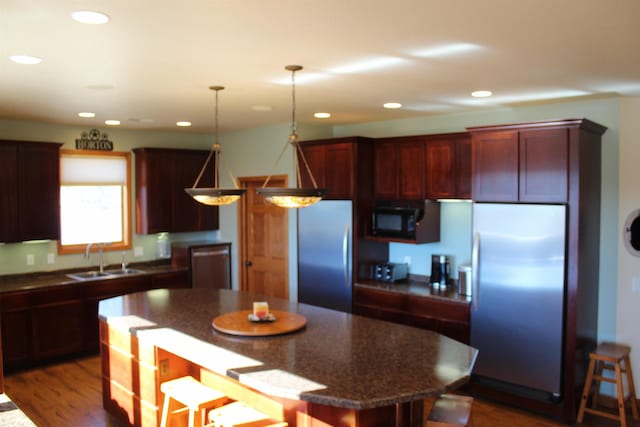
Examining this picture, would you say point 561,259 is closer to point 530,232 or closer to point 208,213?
point 530,232

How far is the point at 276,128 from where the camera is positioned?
631cm

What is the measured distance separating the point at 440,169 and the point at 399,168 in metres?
0.46

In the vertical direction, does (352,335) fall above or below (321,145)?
below

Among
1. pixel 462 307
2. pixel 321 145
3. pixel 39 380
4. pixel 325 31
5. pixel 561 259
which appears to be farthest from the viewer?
pixel 321 145

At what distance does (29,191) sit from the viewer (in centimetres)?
556

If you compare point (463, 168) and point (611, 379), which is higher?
point (463, 168)

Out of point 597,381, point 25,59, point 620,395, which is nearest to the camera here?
point 25,59

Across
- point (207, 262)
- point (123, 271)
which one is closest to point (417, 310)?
point (207, 262)

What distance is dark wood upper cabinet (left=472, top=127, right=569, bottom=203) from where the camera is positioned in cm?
402

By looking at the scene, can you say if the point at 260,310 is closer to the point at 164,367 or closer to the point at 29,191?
the point at 164,367

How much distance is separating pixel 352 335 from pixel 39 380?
3424 millimetres

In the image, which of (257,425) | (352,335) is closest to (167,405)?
(257,425)

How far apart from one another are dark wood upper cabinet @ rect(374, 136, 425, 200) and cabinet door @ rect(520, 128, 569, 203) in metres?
1.15

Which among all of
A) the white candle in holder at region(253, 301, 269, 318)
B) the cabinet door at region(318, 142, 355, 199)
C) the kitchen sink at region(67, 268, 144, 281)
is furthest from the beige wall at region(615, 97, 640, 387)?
the kitchen sink at region(67, 268, 144, 281)
